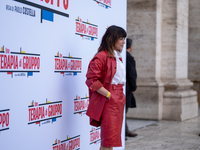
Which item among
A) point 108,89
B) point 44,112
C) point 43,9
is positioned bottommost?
point 44,112

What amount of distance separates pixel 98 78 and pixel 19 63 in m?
0.98

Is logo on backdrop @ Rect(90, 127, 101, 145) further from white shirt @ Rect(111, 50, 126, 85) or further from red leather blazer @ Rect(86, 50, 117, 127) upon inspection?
white shirt @ Rect(111, 50, 126, 85)

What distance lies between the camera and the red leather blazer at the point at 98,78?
12.4 feet

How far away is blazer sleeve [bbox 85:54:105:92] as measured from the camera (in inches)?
147

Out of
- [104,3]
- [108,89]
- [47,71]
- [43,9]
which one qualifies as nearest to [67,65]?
[47,71]

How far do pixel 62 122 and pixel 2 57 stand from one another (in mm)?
1269

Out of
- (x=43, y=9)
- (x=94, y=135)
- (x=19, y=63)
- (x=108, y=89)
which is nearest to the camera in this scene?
(x=19, y=63)

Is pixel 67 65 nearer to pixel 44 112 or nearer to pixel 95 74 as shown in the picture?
pixel 95 74

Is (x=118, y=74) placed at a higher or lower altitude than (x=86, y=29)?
lower

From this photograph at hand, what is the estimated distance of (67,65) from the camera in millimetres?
4129

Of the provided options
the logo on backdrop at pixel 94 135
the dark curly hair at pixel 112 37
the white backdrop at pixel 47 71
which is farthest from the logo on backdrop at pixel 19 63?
the logo on backdrop at pixel 94 135

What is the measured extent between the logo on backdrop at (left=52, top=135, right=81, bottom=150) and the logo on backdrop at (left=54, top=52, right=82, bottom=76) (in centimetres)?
79

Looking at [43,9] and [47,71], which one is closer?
[43,9]

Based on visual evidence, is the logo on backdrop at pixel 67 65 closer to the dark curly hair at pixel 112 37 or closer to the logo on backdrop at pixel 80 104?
the logo on backdrop at pixel 80 104
